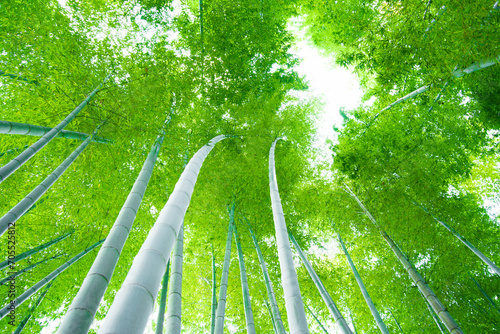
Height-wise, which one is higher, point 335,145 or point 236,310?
point 335,145

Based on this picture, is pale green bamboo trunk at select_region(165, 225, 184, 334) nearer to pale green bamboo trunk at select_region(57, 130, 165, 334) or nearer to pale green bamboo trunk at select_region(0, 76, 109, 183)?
pale green bamboo trunk at select_region(57, 130, 165, 334)

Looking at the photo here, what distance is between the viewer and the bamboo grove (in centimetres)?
317

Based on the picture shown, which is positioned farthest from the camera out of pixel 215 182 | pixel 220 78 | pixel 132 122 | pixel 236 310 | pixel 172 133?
pixel 236 310

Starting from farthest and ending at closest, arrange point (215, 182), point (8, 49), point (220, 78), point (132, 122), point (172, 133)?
1. point (215, 182)
2. point (220, 78)
3. point (172, 133)
4. point (132, 122)
5. point (8, 49)

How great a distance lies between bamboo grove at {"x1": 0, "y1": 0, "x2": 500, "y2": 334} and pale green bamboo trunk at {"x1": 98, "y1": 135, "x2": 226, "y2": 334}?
1.22 ft

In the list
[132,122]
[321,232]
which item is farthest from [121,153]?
[321,232]

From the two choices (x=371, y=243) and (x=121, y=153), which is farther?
(x=371, y=243)

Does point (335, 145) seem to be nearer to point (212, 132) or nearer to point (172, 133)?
point (212, 132)

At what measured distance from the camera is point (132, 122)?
357cm

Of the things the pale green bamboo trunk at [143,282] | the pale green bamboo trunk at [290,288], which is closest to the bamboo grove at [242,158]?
the pale green bamboo trunk at [290,288]

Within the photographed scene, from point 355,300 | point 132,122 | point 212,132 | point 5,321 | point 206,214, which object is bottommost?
point 5,321

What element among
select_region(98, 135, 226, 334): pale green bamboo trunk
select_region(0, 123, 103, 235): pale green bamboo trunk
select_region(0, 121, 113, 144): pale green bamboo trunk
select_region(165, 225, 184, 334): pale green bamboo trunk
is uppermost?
select_region(0, 121, 113, 144): pale green bamboo trunk

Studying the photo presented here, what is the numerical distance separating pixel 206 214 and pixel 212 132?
1.76m

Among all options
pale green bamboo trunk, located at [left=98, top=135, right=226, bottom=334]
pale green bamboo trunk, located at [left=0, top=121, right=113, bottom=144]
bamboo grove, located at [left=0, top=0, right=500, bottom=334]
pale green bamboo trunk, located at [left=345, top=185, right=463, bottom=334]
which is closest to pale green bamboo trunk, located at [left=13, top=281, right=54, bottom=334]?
bamboo grove, located at [left=0, top=0, right=500, bottom=334]
